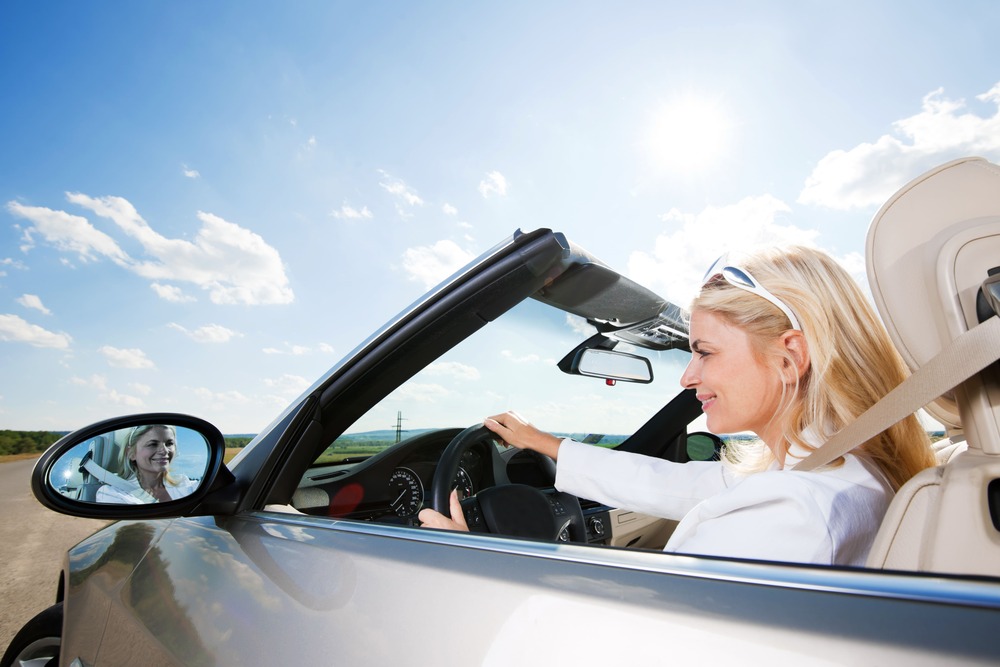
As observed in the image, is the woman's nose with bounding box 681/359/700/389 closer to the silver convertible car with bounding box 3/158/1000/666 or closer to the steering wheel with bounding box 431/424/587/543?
the silver convertible car with bounding box 3/158/1000/666

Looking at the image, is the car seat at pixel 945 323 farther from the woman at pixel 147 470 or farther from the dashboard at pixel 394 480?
the woman at pixel 147 470

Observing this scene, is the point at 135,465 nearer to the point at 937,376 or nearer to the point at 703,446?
the point at 937,376

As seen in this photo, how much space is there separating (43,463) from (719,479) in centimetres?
186

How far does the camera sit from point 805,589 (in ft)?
2.11

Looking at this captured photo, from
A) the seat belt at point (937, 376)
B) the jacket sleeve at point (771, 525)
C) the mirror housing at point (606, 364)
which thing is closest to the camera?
the seat belt at point (937, 376)

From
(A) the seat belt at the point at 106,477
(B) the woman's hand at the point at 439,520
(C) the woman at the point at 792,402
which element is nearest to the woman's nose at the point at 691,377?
(C) the woman at the point at 792,402

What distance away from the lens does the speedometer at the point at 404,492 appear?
226 cm

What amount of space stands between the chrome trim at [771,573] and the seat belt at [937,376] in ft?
1.03

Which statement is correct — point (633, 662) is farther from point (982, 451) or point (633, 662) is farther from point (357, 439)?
point (357, 439)

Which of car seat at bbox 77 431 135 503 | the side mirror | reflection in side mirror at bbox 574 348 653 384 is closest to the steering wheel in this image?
reflection in side mirror at bbox 574 348 653 384

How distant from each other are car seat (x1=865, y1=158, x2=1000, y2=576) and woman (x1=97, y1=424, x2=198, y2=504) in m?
1.68

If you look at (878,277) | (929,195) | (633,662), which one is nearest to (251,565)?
(633,662)

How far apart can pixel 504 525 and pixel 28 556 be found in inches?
399

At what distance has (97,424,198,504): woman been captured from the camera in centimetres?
172
